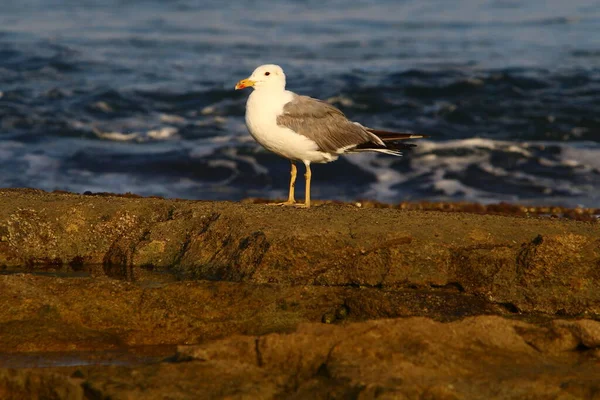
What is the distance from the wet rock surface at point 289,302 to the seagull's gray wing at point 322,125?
1164 millimetres

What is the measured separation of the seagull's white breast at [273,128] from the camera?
7.71 meters

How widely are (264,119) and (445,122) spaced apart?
969 cm

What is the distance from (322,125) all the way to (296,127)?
0.96 ft

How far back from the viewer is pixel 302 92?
18.8m

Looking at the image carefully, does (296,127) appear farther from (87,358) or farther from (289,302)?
(87,358)

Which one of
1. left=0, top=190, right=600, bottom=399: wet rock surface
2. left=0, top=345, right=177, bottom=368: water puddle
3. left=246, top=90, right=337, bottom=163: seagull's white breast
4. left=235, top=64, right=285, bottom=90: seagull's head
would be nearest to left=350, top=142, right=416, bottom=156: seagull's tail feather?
left=246, top=90, right=337, bottom=163: seagull's white breast

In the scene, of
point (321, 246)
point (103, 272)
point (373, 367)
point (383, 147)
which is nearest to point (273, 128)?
point (383, 147)

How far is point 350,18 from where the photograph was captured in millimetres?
28875

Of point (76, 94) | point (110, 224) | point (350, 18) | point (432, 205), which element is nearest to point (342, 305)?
point (110, 224)

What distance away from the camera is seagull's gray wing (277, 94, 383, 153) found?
25.6 ft

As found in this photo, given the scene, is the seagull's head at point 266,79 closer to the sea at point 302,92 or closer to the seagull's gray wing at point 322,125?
the seagull's gray wing at point 322,125

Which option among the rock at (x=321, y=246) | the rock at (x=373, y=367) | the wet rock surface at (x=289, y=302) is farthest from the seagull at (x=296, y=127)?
the rock at (x=373, y=367)

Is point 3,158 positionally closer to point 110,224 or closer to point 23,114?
point 23,114

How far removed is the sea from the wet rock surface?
6772 millimetres
